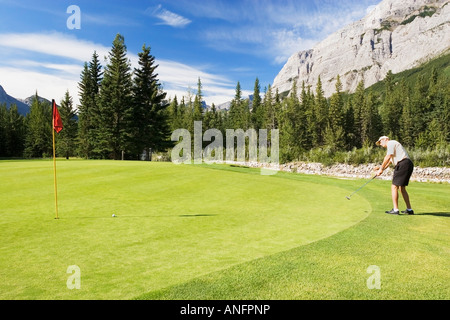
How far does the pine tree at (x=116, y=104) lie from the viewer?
4669 centimetres

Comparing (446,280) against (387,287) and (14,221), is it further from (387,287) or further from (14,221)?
(14,221)

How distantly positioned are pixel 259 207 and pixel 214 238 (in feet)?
12.7

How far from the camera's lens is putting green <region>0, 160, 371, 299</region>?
4191mm

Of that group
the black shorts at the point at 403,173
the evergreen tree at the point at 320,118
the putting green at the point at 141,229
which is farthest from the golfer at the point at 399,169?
the evergreen tree at the point at 320,118

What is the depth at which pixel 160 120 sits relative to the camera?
168ft

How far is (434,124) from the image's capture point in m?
70.2

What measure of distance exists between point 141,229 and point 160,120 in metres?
46.2

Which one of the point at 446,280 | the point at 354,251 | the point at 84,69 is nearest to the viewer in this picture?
the point at 446,280

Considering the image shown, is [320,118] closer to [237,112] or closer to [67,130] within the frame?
[237,112]

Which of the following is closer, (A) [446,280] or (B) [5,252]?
(A) [446,280]

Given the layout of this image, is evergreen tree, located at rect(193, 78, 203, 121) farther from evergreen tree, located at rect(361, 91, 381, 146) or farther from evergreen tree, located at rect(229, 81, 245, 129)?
evergreen tree, located at rect(361, 91, 381, 146)

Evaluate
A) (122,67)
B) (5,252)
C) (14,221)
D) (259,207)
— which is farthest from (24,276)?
(122,67)

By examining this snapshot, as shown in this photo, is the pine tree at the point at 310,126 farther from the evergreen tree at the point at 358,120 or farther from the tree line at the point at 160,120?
the evergreen tree at the point at 358,120

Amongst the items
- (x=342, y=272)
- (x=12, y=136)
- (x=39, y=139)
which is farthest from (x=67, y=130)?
(x=342, y=272)
